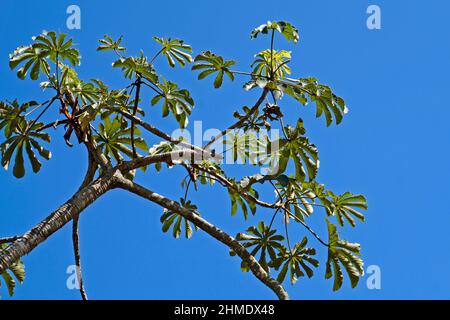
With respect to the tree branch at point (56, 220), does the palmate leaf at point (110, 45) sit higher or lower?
higher

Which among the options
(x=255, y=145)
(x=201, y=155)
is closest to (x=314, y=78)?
(x=255, y=145)

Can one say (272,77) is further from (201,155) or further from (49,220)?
(49,220)

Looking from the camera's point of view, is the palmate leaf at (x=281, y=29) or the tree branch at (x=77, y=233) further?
the tree branch at (x=77, y=233)

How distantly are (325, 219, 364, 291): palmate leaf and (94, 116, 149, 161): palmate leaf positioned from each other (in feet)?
5.18

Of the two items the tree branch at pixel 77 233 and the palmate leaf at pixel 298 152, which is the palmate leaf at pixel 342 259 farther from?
the tree branch at pixel 77 233

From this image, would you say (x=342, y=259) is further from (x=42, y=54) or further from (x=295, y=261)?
(x=42, y=54)

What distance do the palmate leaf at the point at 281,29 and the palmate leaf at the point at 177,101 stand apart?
29.9 inches

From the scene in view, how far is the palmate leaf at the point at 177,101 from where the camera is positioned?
4.93 metres

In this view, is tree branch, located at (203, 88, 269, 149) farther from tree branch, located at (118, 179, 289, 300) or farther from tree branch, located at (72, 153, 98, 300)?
tree branch, located at (72, 153, 98, 300)

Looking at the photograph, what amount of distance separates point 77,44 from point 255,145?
62.9 inches

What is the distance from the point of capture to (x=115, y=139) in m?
5.13

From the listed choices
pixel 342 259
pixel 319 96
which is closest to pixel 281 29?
pixel 319 96

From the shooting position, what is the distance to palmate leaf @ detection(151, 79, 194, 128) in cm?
493

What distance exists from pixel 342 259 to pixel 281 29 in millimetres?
1688
